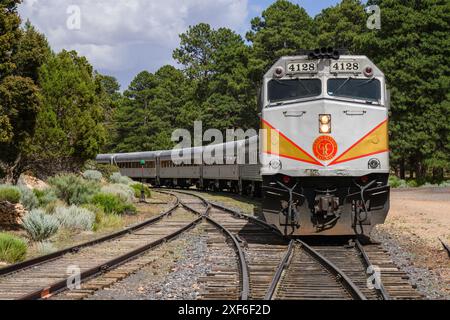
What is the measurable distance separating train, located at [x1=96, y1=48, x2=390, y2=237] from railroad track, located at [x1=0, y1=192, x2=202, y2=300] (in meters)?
3.17

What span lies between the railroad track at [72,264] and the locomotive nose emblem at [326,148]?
3943mm

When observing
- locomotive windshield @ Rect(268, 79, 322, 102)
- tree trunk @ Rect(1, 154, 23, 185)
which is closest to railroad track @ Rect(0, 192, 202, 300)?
locomotive windshield @ Rect(268, 79, 322, 102)

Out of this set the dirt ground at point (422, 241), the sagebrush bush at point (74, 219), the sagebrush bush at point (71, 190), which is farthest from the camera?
the sagebrush bush at point (71, 190)

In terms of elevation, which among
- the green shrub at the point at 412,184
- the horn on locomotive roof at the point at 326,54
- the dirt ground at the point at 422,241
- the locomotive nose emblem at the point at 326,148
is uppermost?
the horn on locomotive roof at the point at 326,54

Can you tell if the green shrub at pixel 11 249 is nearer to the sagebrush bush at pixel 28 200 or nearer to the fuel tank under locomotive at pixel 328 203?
the fuel tank under locomotive at pixel 328 203

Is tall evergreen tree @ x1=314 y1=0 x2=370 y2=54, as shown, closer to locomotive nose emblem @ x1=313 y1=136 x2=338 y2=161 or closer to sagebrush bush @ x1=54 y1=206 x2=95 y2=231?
sagebrush bush @ x1=54 y1=206 x2=95 y2=231

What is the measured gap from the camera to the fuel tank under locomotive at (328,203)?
11.3 metres

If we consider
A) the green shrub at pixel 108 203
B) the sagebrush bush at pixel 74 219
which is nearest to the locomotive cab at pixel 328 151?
the sagebrush bush at pixel 74 219

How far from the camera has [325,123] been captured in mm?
11391

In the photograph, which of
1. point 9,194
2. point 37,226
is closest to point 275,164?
point 37,226

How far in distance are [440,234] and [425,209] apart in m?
7.29

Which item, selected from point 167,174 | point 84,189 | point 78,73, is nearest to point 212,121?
point 167,174

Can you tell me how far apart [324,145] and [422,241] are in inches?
140
